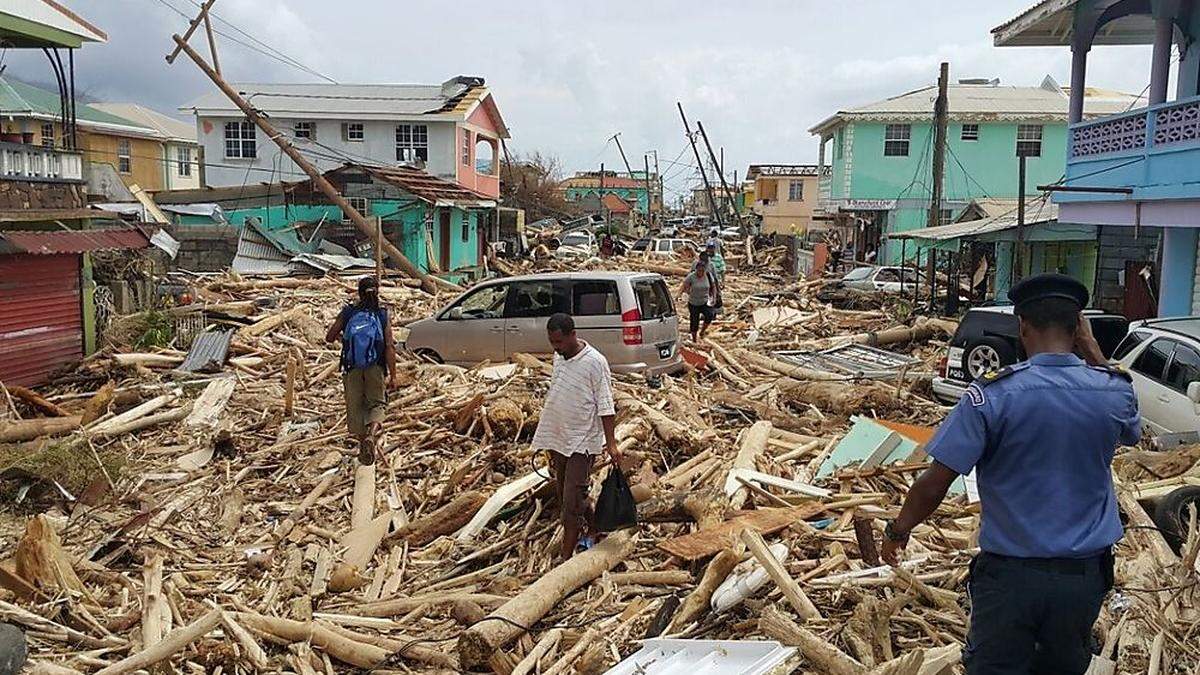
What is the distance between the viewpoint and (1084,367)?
12.0ft

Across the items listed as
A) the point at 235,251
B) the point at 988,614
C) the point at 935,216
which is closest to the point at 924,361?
the point at 935,216

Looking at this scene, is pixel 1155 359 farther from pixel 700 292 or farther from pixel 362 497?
pixel 362 497

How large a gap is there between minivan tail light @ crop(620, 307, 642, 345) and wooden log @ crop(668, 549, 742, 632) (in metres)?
7.26

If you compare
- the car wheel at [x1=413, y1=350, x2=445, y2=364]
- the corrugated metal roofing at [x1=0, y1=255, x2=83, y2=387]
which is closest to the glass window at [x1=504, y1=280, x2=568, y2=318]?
the car wheel at [x1=413, y1=350, x2=445, y2=364]

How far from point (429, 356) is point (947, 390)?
24.5ft

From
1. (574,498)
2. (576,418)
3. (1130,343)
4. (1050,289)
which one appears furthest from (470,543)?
(1130,343)

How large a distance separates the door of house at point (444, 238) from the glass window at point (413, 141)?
4314 mm

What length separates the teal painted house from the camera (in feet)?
124

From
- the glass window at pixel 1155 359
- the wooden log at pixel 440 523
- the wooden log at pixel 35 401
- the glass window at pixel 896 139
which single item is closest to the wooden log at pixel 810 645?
the wooden log at pixel 440 523

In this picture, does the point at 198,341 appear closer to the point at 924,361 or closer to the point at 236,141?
the point at 924,361

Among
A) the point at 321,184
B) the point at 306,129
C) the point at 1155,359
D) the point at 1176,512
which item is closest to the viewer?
the point at 1176,512

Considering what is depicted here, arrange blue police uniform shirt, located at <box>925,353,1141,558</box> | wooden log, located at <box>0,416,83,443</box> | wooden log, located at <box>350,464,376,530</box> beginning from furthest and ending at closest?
wooden log, located at <box>0,416,83,443</box> < wooden log, located at <box>350,464,376,530</box> < blue police uniform shirt, located at <box>925,353,1141,558</box>

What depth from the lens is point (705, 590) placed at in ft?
19.1

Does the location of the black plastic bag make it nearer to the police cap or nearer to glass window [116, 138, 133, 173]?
the police cap
